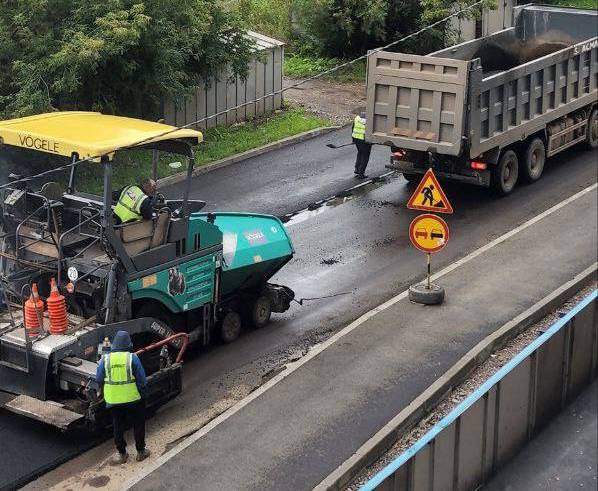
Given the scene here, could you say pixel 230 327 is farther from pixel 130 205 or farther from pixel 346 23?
pixel 346 23

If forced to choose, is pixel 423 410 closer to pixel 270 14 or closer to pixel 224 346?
pixel 224 346

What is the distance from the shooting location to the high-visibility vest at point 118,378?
32.4 ft

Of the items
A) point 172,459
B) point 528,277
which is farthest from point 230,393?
point 528,277

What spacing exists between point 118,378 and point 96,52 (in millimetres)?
9487

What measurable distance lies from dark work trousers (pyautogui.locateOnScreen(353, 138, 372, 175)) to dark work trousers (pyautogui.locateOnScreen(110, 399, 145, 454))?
1033cm

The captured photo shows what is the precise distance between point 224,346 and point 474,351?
2.82 metres

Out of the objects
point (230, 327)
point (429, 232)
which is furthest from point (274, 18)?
point (230, 327)

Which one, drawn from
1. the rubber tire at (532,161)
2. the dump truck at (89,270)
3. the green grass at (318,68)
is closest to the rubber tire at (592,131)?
the rubber tire at (532,161)

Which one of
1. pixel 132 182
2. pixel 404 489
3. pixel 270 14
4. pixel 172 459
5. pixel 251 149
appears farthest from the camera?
pixel 270 14

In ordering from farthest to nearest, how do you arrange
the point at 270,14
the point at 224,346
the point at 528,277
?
the point at 270,14
the point at 528,277
the point at 224,346

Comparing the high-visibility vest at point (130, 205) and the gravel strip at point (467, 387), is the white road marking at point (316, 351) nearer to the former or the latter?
the gravel strip at point (467, 387)

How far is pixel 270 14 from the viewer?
28234mm

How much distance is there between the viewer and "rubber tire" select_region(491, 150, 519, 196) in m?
18.6

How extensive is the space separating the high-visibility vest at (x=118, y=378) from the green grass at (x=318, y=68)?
60.1 ft
